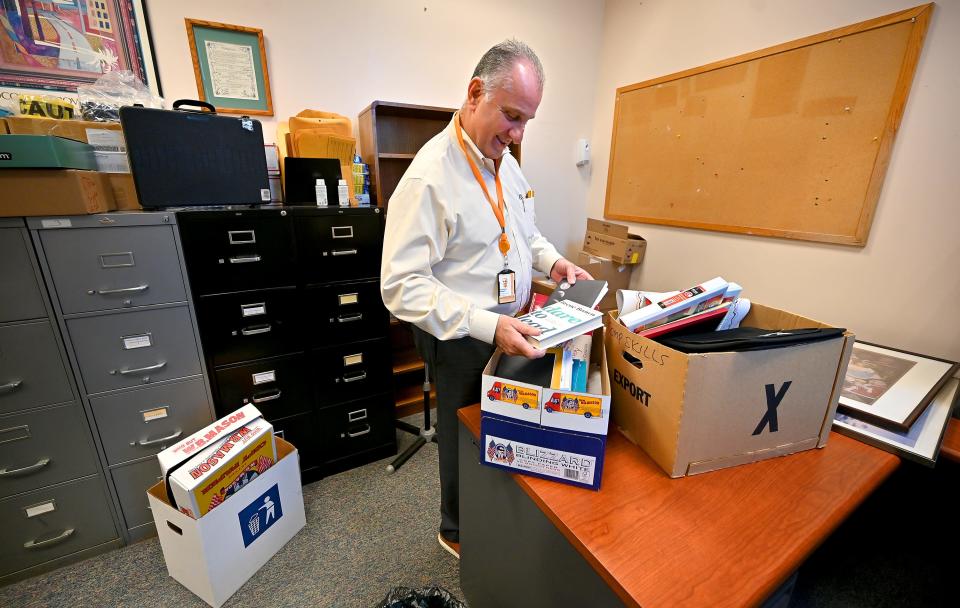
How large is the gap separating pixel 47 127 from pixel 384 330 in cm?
147

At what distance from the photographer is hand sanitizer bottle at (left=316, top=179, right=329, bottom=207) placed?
1799mm

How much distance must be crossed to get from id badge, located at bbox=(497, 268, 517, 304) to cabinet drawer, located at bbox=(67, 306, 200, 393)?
1297mm

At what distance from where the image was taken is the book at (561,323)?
2.74 ft

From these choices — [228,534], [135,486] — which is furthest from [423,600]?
[135,486]

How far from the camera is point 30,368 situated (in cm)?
136

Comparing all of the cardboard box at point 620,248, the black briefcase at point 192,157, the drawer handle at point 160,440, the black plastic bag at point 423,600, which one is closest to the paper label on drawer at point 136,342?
the drawer handle at point 160,440

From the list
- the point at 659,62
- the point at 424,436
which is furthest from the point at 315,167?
the point at 659,62

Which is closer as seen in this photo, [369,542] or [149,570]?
[149,570]

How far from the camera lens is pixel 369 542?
1.64 meters

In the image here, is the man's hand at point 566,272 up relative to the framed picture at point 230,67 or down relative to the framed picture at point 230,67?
down

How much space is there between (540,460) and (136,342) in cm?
164

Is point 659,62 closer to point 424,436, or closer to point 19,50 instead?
point 424,436

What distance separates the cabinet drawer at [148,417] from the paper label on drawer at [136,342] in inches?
7.1

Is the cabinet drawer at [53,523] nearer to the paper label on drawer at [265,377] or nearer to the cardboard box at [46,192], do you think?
the paper label on drawer at [265,377]
